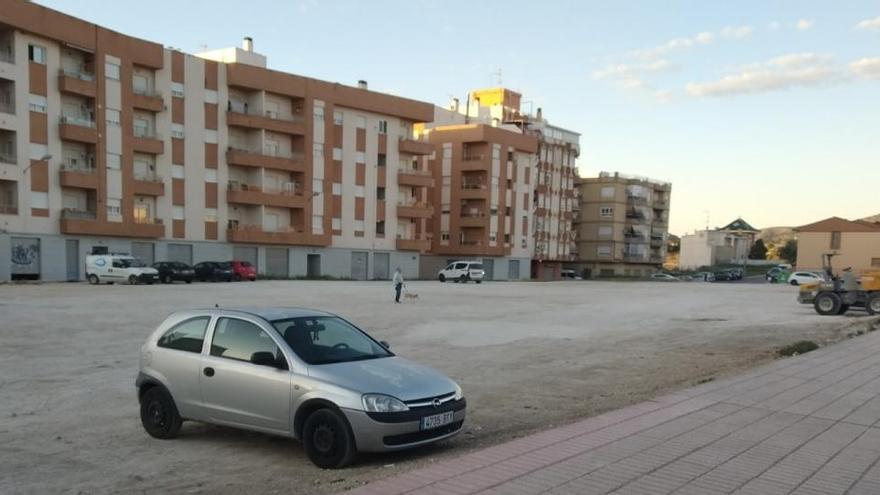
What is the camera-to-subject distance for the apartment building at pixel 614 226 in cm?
9875

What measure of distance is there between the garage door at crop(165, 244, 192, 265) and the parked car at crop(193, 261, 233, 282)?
540 centimetres

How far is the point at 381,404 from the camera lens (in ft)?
19.4

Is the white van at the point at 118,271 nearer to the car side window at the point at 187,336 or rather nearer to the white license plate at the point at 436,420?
the car side window at the point at 187,336

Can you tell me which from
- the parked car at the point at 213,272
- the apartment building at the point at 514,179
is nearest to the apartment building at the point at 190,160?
the parked car at the point at 213,272

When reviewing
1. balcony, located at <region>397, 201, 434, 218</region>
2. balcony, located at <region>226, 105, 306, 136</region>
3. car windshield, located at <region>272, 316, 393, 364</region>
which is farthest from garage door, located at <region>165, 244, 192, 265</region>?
car windshield, located at <region>272, 316, 393, 364</region>

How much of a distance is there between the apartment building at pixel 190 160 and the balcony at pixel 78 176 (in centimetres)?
8

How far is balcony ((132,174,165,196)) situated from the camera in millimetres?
48750

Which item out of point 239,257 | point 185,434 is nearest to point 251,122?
point 239,257

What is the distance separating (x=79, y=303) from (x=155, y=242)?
2670 cm

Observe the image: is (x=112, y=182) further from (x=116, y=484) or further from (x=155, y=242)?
(x=116, y=484)

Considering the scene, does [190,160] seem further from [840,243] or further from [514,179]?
[840,243]

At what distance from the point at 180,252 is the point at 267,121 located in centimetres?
1332

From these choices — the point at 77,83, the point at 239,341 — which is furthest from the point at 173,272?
the point at 239,341

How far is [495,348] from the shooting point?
15094mm
